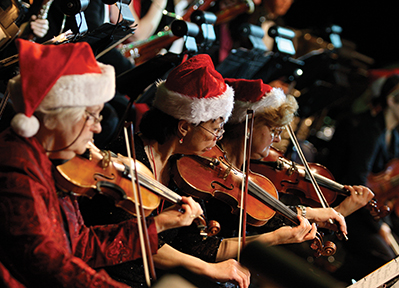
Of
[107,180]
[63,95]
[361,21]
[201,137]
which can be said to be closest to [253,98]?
[201,137]

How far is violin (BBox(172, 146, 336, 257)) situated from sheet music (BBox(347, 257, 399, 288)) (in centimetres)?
24

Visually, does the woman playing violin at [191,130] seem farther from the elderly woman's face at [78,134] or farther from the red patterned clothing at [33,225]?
the red patterned clothing at [33,225]

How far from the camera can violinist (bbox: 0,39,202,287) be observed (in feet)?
3.35

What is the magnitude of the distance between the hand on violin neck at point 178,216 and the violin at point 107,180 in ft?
0.10

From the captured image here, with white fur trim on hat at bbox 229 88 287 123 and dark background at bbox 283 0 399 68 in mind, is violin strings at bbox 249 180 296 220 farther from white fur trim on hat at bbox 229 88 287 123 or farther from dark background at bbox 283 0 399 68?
dark background at bbox 283 0 399 68

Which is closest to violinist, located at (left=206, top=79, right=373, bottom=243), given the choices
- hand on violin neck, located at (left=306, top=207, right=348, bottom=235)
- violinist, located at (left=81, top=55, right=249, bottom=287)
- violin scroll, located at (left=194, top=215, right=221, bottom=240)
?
hand on violin neck, located at (left=306, top=207, right=348, bottom=235)

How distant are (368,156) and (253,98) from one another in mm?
1636

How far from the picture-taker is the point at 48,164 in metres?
1.14

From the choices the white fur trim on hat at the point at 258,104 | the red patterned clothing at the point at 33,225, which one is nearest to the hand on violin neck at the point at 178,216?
the red patterned clothing at the point at 33,225

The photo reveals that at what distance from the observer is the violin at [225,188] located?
1655 millimetres

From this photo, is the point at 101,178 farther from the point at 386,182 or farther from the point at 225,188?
the point at 386,182

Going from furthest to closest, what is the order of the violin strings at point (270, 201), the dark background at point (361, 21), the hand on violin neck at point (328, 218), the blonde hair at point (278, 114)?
1. the dark background at point (361, 21)
2. the blonde hair at point (278, 114)
3. the hand on violin neck at point (328, 218)
4. the violin strings at point (270, 201)

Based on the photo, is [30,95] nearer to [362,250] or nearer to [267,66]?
[267,66]

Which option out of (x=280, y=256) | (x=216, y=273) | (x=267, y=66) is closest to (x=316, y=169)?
(x=267, y=66)
